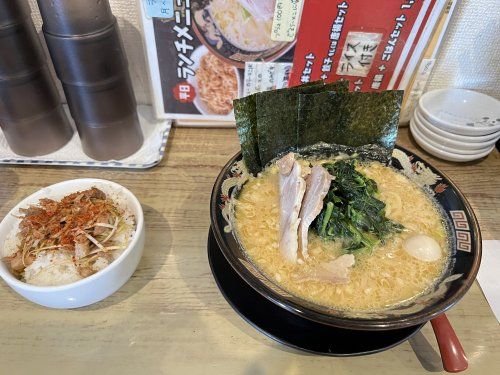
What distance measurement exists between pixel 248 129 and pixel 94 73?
579 mm

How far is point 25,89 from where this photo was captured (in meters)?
1.35

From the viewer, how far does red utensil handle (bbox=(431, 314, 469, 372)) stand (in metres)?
0.94

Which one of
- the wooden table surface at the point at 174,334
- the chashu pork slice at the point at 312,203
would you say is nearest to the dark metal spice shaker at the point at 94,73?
the wooden table surface at the point at 174,334

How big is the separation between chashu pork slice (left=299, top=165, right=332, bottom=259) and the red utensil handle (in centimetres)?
40

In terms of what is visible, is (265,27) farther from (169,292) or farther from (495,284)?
(495,284)

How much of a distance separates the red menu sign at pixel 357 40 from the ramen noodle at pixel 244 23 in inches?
5.5

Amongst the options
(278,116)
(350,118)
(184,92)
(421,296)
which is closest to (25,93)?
(184,92)

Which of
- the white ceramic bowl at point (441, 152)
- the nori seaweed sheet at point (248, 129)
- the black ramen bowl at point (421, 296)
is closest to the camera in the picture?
the black ramen bowl at point (421, 296)

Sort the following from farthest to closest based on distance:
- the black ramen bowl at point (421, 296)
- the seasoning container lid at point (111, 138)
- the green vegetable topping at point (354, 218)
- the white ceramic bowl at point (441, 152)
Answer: the white ceramic bowl at point (441, 152), the seasoning container lid at point (111, 138), the green vegetable topping at point (354, 218), the black ramen bowl at point (421, 296)

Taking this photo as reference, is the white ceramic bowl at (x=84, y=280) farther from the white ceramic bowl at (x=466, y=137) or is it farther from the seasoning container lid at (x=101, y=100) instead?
the white ceramic bowl at (x=466, y=137)

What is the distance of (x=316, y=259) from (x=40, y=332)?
2.69 ft

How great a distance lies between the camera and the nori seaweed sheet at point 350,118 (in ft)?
4.15

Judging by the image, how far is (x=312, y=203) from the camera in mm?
1047

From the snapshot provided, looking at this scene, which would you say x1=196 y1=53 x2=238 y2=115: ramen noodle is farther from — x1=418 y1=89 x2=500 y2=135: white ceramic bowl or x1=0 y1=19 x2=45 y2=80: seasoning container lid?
x1=418 y1=89 x2=500 y2=135: white ceramic bowl
